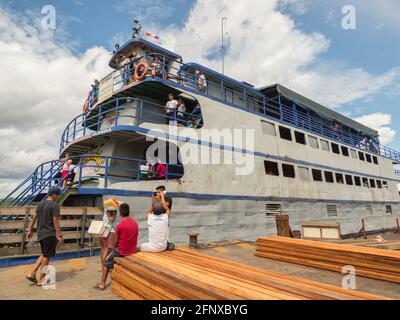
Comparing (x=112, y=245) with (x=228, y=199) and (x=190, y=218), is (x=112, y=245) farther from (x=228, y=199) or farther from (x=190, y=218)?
(x=228, y=199)

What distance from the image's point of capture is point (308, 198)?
15.2 meters

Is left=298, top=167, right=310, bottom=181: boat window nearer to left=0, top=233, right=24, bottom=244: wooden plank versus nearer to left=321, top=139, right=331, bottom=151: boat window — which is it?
left=321, top=139, right=331, bottom=151: boat window

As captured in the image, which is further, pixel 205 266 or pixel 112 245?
pixel 112 245

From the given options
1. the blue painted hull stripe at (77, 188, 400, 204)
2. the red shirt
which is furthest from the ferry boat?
the red shirt

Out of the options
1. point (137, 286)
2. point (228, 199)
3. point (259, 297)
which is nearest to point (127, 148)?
point (228, 199)

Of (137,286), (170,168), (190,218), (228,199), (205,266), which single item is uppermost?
(170,168)

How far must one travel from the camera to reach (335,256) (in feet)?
20.4

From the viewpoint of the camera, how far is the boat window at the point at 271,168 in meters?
13.7

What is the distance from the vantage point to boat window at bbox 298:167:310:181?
50.4 feet

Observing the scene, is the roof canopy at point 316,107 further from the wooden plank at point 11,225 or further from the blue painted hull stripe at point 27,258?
the wooden plank at point 11,225

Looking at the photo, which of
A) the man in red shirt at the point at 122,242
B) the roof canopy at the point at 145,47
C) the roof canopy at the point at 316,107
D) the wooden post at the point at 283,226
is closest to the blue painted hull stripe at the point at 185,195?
the wooden post at the point at 283,226
